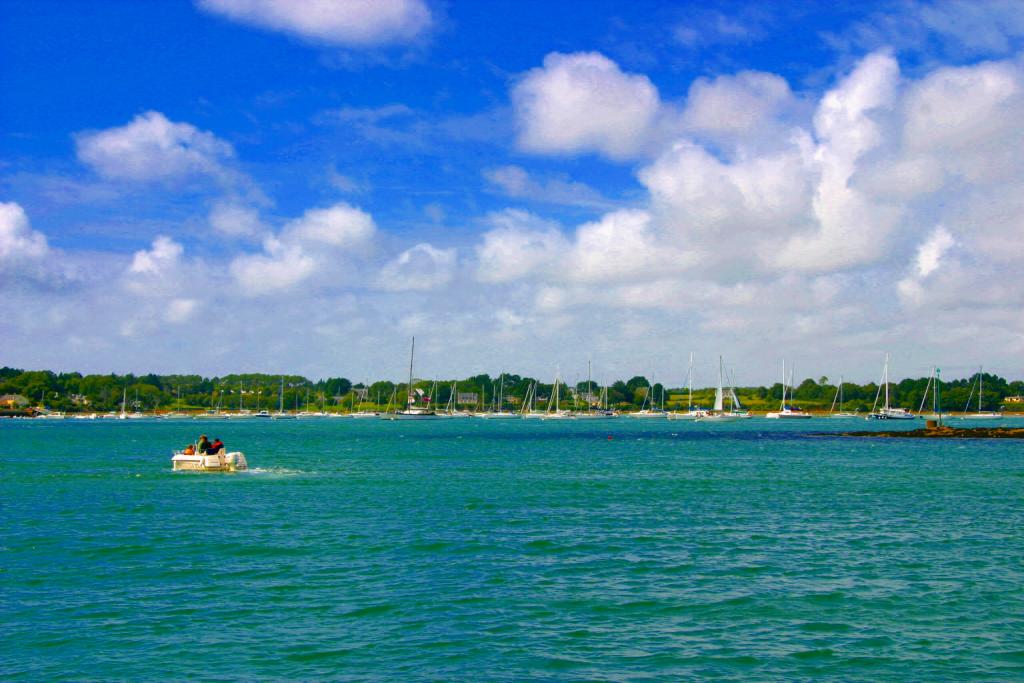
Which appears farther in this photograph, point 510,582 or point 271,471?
point 271,471

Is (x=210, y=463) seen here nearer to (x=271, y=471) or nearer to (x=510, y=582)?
(x=271, y=471)

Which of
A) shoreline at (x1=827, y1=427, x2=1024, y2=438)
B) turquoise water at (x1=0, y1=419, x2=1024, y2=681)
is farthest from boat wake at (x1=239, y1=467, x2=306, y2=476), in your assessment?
shoreline at (x1=827, y1=427, x2=1024, y2=438)

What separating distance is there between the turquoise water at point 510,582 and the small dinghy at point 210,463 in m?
6.07

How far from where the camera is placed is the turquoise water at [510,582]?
20.5 m

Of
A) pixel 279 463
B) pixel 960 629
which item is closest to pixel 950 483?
pixel 960 629

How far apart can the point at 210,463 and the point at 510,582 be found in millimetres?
43232

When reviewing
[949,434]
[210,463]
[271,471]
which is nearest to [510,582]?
[210,463]

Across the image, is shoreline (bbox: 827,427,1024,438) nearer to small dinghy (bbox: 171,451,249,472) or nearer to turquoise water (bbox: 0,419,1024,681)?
turquoise water (bbox: 0,419,1024,681)

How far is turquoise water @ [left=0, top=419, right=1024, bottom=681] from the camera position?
20531 millimetres

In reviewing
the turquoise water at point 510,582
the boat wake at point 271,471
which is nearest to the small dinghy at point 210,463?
the boat wake at point 271,471

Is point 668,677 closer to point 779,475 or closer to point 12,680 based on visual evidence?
point 12,680

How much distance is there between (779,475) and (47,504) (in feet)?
161

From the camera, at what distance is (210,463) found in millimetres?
65938

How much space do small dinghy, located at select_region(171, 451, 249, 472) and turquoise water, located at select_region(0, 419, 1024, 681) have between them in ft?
19.9
